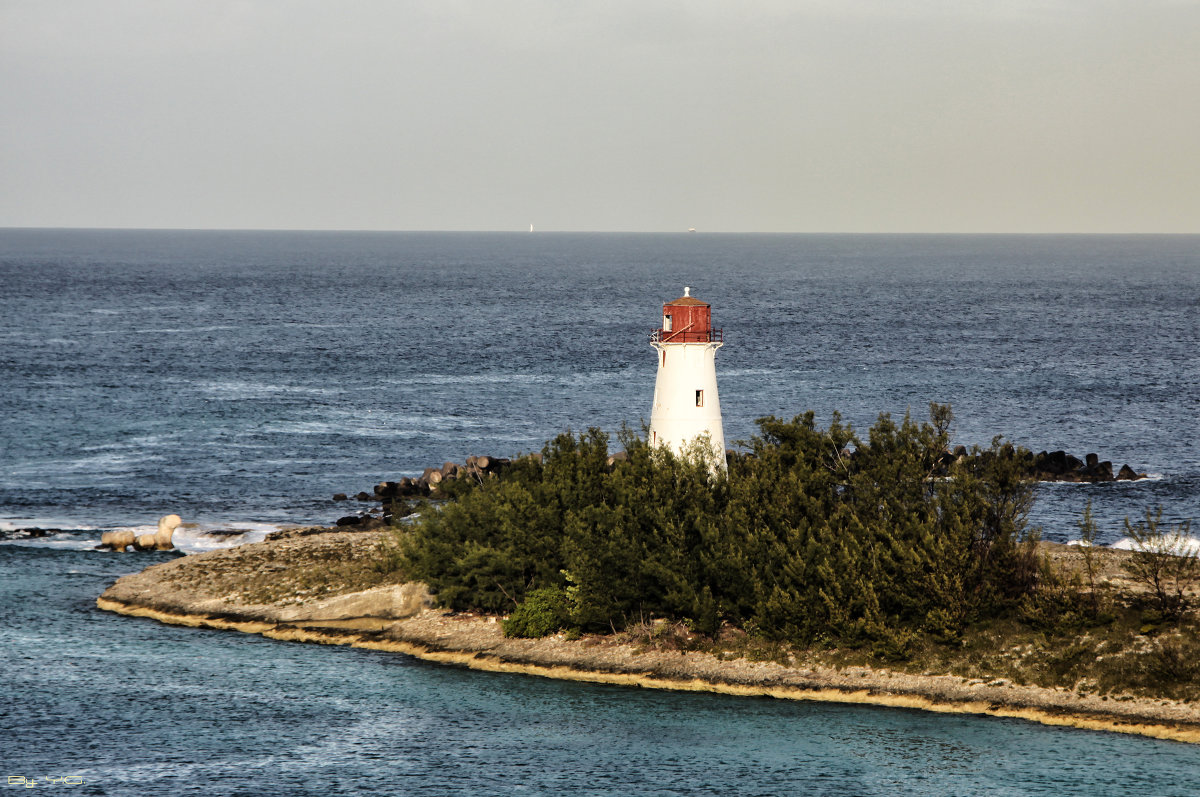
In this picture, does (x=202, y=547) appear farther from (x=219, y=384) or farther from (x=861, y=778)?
(x=219, y=384)

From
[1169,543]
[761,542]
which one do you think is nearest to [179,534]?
[761,542]

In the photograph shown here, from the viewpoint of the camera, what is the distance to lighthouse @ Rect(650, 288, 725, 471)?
163 feet

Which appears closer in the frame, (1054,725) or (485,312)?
(1054,725)

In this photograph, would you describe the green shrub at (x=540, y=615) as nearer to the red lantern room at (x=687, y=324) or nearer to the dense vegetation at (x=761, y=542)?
the dense vegetation at (x=761, y=542)

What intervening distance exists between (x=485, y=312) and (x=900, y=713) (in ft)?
486

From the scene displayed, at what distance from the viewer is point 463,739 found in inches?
1599

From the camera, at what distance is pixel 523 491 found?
4994 centimetres

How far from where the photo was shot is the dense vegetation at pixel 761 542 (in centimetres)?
4431

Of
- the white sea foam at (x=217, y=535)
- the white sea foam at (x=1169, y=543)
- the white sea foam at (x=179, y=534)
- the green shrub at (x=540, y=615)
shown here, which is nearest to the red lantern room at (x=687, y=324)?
the green shrub at (x=540, y=615)

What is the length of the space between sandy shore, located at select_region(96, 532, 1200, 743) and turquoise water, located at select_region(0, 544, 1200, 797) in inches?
28.0

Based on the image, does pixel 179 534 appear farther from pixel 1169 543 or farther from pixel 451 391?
pixel 1169 543

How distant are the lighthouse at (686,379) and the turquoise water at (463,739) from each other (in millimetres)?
10619

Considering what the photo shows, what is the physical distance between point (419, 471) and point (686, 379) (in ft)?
112

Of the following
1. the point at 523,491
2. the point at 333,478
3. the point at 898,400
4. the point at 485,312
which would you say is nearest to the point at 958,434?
the point at 898,400
